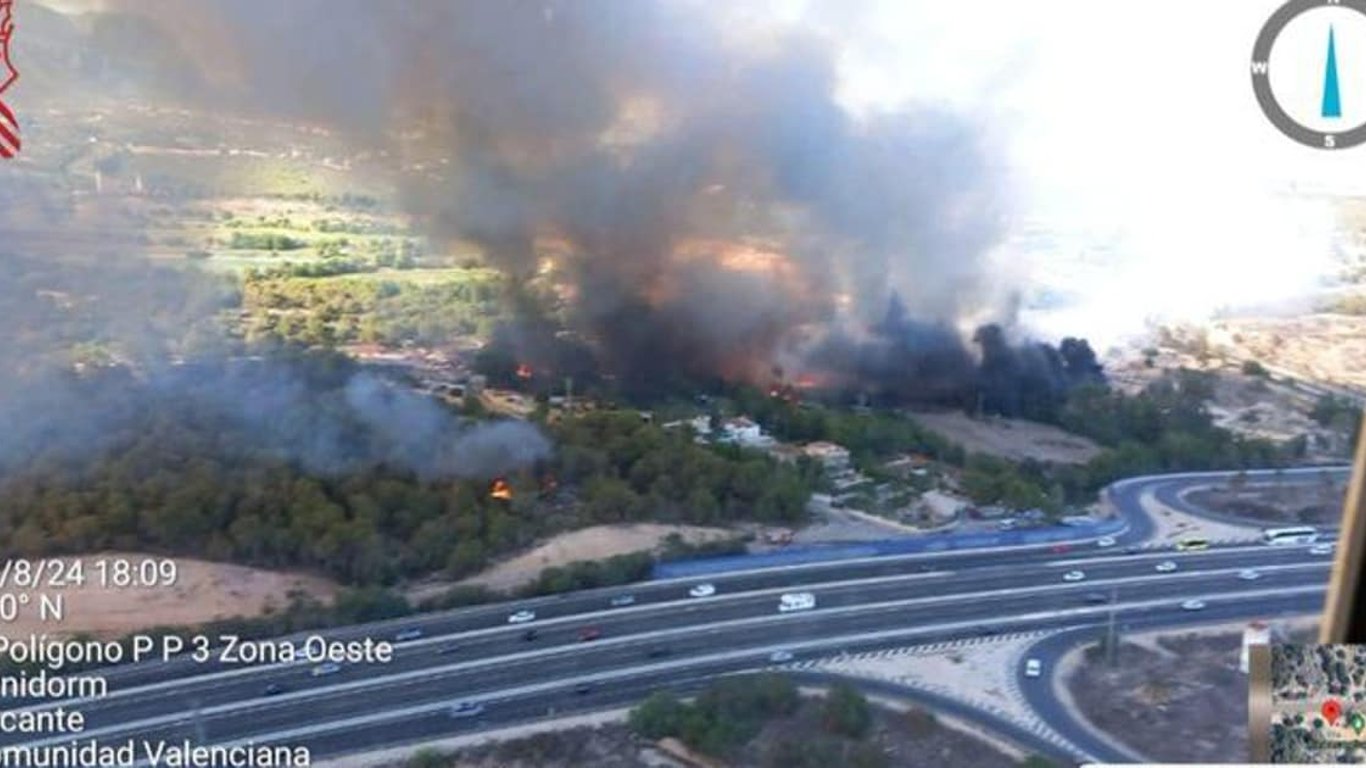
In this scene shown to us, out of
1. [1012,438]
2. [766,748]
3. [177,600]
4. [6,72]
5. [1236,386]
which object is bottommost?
[766,748]

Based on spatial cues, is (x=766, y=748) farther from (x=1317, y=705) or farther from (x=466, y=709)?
(x=1317, y=705)

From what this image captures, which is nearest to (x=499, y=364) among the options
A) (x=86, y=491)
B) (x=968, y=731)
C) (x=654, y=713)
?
(x=86, y=491)

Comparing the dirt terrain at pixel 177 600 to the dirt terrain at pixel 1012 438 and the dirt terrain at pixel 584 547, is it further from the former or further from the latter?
the dirt terrain at pixel 1012 438

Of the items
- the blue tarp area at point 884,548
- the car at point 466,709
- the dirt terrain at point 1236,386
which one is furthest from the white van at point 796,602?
the dirt terrain at point 1236,386

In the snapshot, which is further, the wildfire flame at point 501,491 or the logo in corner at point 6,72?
the wildfire flame at point 501,491

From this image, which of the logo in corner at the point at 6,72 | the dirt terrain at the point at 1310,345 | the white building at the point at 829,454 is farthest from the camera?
the white building at the point at 829,454

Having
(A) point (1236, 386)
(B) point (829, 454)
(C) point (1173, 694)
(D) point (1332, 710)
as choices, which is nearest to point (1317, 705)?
(D) point (1332, 710)

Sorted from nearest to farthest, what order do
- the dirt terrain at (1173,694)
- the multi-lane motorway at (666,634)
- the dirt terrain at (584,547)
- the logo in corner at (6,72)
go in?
the dirt terrain at (1173,694) → the multi-lane motorway at (666,634) → the logo in corner at (6,72) → the dirt terrain at (584,547)
